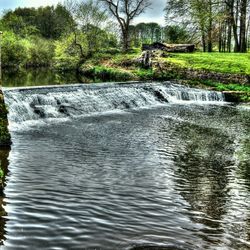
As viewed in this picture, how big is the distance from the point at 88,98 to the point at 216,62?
660 inches

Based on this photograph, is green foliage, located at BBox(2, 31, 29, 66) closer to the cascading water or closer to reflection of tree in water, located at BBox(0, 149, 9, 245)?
the cascading water

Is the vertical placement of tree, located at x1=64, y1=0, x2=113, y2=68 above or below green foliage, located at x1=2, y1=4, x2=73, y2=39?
below

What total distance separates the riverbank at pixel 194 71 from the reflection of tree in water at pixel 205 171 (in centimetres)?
1531

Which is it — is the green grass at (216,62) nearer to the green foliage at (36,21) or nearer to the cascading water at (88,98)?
the cascading water at (88,98)

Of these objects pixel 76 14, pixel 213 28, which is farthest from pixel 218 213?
pixel 76 14

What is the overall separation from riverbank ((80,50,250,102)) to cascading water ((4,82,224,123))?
253 centimetres

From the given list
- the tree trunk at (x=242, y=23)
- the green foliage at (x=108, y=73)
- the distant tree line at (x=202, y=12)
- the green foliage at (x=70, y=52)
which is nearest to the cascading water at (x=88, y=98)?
the green foliage at (x=108, y=73)

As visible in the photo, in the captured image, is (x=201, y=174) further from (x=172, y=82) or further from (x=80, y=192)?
(x=172, y=82)

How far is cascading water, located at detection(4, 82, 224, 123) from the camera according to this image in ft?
69.9

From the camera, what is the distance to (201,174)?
1109 cm

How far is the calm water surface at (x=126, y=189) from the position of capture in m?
7.02

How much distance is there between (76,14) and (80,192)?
51.2 m

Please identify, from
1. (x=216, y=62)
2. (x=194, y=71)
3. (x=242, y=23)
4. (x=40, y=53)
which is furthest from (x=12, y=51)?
(x=216, y=62)

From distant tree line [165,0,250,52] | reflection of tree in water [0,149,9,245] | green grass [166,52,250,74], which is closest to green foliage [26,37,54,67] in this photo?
distant tree line [165,0,250,52]
